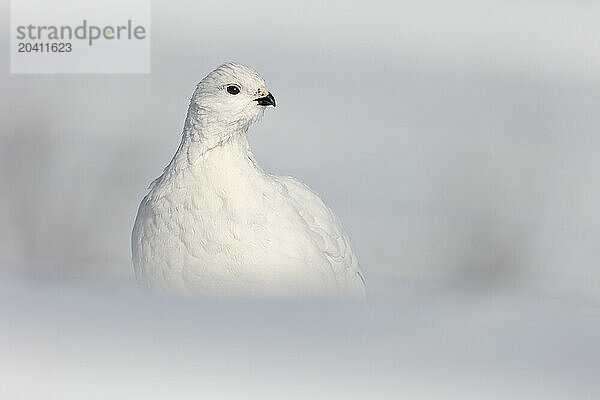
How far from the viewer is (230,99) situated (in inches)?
93.0

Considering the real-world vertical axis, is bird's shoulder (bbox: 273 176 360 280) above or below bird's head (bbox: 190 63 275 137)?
below

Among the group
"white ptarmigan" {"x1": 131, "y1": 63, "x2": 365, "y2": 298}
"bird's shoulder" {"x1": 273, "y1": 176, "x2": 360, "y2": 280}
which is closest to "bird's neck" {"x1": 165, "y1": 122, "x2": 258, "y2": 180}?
"white ptarmigan" {"x1": 131, "y1": 63, "x2": 365, "y2": 298}

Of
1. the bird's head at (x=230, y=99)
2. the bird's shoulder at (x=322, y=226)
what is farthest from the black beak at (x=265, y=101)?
the bird's shoulder at (x=322, y=226)

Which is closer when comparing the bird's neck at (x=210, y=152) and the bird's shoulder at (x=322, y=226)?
the bird's neck at (x=210, y=152)

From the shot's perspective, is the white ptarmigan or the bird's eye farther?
the bird's eye

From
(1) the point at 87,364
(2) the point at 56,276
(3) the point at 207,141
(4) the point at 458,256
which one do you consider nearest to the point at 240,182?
(3) the point at 207,141

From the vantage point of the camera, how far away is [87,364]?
1.04 meters

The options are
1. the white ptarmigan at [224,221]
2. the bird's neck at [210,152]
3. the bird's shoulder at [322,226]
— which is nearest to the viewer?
the white ptarmigan at [224,221]

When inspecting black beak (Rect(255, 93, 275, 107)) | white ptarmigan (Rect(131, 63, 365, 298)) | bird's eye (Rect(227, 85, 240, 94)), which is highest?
bird's eye (Rect(227, 85, 240, 94))

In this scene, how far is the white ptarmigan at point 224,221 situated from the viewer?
225 centimetres

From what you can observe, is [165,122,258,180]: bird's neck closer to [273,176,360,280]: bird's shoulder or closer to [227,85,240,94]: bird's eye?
[227,85,240,94]: bird's eye

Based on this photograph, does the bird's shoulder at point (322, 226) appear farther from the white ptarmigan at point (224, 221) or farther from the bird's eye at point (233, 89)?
the bird's eye at point (233, 89)

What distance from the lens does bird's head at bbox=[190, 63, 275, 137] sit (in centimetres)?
236

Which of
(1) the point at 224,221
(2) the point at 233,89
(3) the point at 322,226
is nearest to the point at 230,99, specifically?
(2) the point at 233,89
